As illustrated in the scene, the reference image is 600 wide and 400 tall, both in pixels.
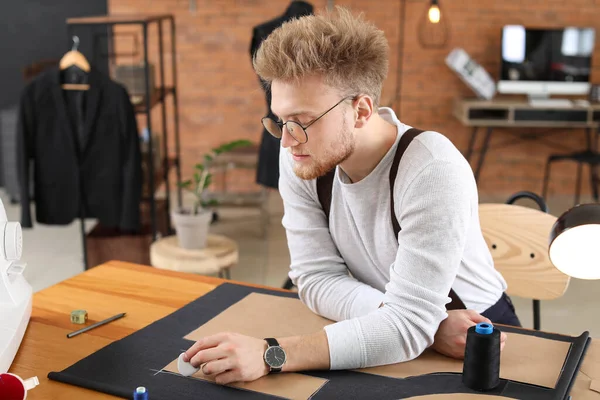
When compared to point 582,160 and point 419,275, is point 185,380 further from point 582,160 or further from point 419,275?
point 582,160

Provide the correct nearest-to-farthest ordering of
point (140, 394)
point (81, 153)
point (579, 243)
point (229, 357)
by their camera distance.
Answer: point (579, 243), point (140, 394), point (229, 357), point (81, 153)

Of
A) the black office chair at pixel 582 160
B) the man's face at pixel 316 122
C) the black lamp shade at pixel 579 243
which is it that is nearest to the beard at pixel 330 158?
the man's face at pixel 316 122

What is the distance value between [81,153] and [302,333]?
2.40m

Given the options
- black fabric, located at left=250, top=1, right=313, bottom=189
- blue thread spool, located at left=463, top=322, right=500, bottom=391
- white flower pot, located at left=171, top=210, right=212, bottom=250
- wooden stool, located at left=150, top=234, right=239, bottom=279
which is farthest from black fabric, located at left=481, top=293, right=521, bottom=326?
→ black fabric, located at left=250, top=1, right=313, bottom=189

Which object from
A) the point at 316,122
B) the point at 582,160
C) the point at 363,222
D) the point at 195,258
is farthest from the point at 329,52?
the point at 582,160

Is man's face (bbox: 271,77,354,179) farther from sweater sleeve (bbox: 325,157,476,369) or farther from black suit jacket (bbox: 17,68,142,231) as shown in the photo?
black suit jacket (bbox: 17,68,142,231)

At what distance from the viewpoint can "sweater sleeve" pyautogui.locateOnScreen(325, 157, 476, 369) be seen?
1.41 meters

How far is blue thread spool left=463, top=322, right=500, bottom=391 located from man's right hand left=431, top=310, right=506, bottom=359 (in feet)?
0.35

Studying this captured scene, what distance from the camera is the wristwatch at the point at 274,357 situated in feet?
4.46

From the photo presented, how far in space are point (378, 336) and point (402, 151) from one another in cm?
41

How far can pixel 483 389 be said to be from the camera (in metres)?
1.29

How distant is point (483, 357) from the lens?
4.19 feet

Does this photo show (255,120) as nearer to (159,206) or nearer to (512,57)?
(159,206)

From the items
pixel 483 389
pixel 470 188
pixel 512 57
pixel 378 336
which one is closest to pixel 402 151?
pixel 470 188
